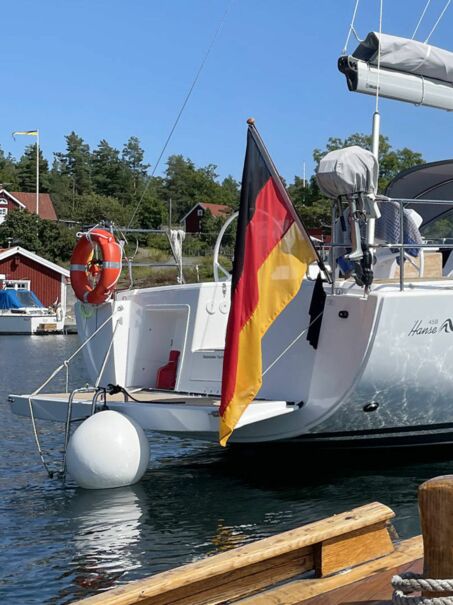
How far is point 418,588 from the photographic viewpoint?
285 cm

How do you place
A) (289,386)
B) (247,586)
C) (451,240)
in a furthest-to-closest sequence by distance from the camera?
(451,240)
(289,386)
(247,586)

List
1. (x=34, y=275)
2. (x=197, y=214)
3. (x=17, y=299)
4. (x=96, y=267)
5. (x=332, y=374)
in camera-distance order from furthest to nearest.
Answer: (x=197, y=214)
(x=34, y=275)
(x=17, y=299)
(x=96, y=267)
(x=332, y=374)

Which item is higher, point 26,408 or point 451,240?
point 451,240

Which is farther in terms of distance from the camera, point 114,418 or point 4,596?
point 114,418

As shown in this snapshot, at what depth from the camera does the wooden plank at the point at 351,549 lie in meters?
4.18

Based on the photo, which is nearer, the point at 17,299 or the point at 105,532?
the point at 105,532

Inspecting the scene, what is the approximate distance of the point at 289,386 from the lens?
27.8ft

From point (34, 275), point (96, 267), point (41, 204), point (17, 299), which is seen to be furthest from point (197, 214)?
point (96, 267)

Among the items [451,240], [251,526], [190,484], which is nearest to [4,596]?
[251,526]

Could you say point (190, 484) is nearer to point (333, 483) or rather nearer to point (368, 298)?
point (333, 483)

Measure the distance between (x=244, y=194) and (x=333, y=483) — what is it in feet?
9.37

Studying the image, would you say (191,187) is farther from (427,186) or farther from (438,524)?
(438,524)

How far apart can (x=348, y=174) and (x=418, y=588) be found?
553 cm

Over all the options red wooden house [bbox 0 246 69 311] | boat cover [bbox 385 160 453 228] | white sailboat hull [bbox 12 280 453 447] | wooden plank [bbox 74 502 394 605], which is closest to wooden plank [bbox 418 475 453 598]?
wooden plank [bbox 74 502 394 605]
